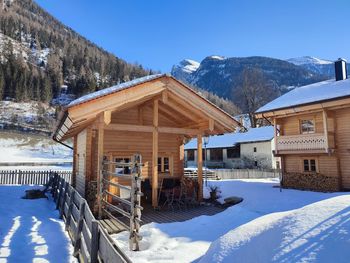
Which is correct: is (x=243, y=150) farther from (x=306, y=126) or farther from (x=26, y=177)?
(x=26, y=177)

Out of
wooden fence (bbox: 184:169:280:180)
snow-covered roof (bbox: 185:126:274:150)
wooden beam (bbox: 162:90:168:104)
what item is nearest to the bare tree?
snow-covered roof (bbox: 185:126:274:150)

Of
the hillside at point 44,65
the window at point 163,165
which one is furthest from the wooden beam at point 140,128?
the hillside at point 44,65

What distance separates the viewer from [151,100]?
504 inches

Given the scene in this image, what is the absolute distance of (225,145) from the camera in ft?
133

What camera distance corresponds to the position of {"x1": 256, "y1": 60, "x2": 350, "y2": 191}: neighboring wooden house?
59.3 ft

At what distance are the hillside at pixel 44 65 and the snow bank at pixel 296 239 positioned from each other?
8185 cm

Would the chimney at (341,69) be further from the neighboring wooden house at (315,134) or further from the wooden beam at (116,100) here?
the wooden beam at (116,100)

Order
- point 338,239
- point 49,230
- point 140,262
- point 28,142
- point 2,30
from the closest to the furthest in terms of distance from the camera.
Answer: point 338,239
point 140,262
point 49,230
point 28,142
point 2,30

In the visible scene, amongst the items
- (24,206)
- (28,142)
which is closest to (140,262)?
(24,206)

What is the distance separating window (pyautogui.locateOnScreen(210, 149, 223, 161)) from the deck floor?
30.1 meters

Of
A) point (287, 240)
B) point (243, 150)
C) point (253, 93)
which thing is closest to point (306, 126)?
point (243, 150)

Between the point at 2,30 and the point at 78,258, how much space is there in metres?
129

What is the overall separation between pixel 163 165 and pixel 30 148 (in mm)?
46792

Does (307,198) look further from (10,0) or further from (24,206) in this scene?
(10,0)
